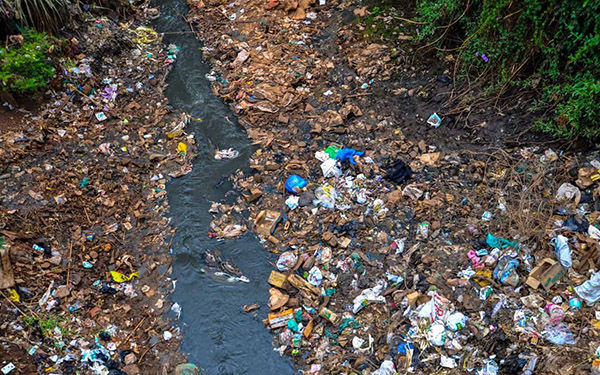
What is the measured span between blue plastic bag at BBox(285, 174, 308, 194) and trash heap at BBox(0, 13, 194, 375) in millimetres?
1153

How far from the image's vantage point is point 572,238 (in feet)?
9.92

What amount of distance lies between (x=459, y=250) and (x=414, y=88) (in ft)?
6.36

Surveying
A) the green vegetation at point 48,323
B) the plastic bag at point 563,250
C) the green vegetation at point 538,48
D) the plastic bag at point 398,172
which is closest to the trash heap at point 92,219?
the green vegetation at point 48,323

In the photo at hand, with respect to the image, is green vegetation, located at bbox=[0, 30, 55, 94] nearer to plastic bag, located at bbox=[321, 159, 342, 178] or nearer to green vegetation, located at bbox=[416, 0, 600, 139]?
plastic bag, located at bbox=[321, 159, 342, 178]

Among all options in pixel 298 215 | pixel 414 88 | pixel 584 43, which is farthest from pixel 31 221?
pixel 584 43

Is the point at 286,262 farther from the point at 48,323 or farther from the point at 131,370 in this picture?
the point at 48,323

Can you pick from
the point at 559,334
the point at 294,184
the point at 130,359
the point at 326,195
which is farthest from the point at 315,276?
the point at 559,334

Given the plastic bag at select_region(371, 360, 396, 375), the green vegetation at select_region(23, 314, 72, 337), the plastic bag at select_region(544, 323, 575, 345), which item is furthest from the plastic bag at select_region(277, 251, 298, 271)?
the plastic bag at select_region(544, 323, 575, 345)

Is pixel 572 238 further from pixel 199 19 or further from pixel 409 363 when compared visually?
pixel 199 19

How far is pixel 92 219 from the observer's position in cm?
386

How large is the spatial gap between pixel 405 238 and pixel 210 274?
5.42 feet

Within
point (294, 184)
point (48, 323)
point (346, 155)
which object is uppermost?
point (346, 155)

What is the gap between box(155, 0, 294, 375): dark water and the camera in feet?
10.1

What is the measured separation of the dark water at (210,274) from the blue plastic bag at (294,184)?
55 centimetres
